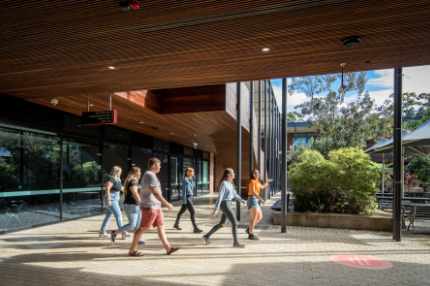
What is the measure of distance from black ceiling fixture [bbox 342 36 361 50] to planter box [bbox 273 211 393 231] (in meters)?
5.33

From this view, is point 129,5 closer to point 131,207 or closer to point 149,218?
point 149,218

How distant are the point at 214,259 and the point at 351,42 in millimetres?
3922

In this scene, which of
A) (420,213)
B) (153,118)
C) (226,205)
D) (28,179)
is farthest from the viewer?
(153,118)

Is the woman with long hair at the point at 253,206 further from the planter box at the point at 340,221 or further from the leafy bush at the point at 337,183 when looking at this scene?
the leafy bush at the point at 337,183

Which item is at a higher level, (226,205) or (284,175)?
(284,175)

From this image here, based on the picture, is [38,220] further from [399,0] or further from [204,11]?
[399,0]

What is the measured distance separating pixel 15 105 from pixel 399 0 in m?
8.30

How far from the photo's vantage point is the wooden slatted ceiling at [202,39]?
3342 mm

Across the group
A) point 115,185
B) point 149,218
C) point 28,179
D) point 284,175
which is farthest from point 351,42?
point 28,179

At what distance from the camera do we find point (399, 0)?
123 inches

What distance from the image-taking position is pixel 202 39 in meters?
4.16

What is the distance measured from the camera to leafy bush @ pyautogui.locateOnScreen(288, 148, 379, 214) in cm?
841

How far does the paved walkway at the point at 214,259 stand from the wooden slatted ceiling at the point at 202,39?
3248 millimetres

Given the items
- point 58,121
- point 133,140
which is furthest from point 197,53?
point 133,140
